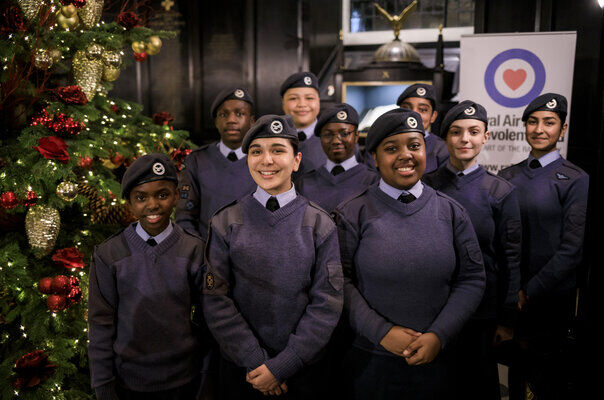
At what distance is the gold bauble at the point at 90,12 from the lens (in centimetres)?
266

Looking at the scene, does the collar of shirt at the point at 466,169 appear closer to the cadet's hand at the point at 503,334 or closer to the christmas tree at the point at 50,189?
the cadet's hand at the point at 503,334

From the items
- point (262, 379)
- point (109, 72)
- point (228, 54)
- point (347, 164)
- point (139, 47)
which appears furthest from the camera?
point (228, 54)

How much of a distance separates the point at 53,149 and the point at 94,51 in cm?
77

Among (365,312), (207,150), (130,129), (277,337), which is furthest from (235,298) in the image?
(130,129)

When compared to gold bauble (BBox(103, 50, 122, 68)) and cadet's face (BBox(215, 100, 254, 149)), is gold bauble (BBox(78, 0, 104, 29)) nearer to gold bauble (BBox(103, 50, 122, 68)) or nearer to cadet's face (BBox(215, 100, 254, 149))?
gold bauble (BBox(103, 50, 122, 68))

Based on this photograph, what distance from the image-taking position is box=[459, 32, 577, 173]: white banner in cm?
388

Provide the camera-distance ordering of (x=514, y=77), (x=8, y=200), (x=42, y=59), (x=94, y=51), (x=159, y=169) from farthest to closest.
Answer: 1. (x=514, y=77)
2. (x=94, y=51)
3. (x=42, y=59)
4. (x=8, y=200)
5. (x=159, y=169)

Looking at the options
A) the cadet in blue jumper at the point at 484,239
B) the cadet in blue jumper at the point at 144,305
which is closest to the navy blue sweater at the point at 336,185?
the cadet in blue jumper at the point at 484,239

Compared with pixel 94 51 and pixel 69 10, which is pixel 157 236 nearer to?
pixel 94 51

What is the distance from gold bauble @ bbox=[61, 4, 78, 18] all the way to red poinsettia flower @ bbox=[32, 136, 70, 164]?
828 millimetres

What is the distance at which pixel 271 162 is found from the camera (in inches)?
67.7

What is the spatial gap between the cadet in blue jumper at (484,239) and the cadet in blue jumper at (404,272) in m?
0.27

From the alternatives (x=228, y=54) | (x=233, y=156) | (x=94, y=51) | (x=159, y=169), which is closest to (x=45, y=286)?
(x=159, y=169)

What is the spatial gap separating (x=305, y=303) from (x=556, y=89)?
332 cm
